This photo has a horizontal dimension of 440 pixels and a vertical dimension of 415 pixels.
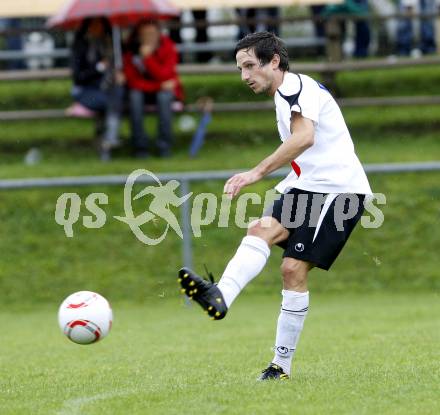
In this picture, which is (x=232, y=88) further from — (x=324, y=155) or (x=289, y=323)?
(x=289, y=323)

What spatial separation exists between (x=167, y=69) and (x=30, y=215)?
10.1 feet

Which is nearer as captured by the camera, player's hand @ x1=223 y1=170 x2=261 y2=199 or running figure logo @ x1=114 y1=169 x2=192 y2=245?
player's hand @ x1=223 y1=170 x2=261 y2=199

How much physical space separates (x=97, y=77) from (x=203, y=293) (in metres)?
9.62

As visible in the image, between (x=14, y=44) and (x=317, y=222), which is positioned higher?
(x=317, y=222)

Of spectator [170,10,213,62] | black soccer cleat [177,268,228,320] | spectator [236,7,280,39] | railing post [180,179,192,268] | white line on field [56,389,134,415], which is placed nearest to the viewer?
white line on field [56,389,134,415]

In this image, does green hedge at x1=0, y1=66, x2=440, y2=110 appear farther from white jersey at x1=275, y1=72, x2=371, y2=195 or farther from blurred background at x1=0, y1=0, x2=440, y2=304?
white jersey at x1=275, y1=72, x2=371, y2=195

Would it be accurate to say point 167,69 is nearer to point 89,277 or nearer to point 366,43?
point 89,277

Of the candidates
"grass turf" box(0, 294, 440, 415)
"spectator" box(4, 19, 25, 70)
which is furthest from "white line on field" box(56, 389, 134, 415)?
"spectator" box(4, 19, 25, 70)

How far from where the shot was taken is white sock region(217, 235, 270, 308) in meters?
6.11

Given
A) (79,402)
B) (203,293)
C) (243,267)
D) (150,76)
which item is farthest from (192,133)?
(79,402)

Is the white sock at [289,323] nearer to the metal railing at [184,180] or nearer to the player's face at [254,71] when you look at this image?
the player's face at [254,71]

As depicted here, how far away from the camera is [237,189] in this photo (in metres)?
5.98

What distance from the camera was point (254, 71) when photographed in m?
6.41

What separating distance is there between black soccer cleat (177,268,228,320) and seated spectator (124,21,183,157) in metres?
9.13
